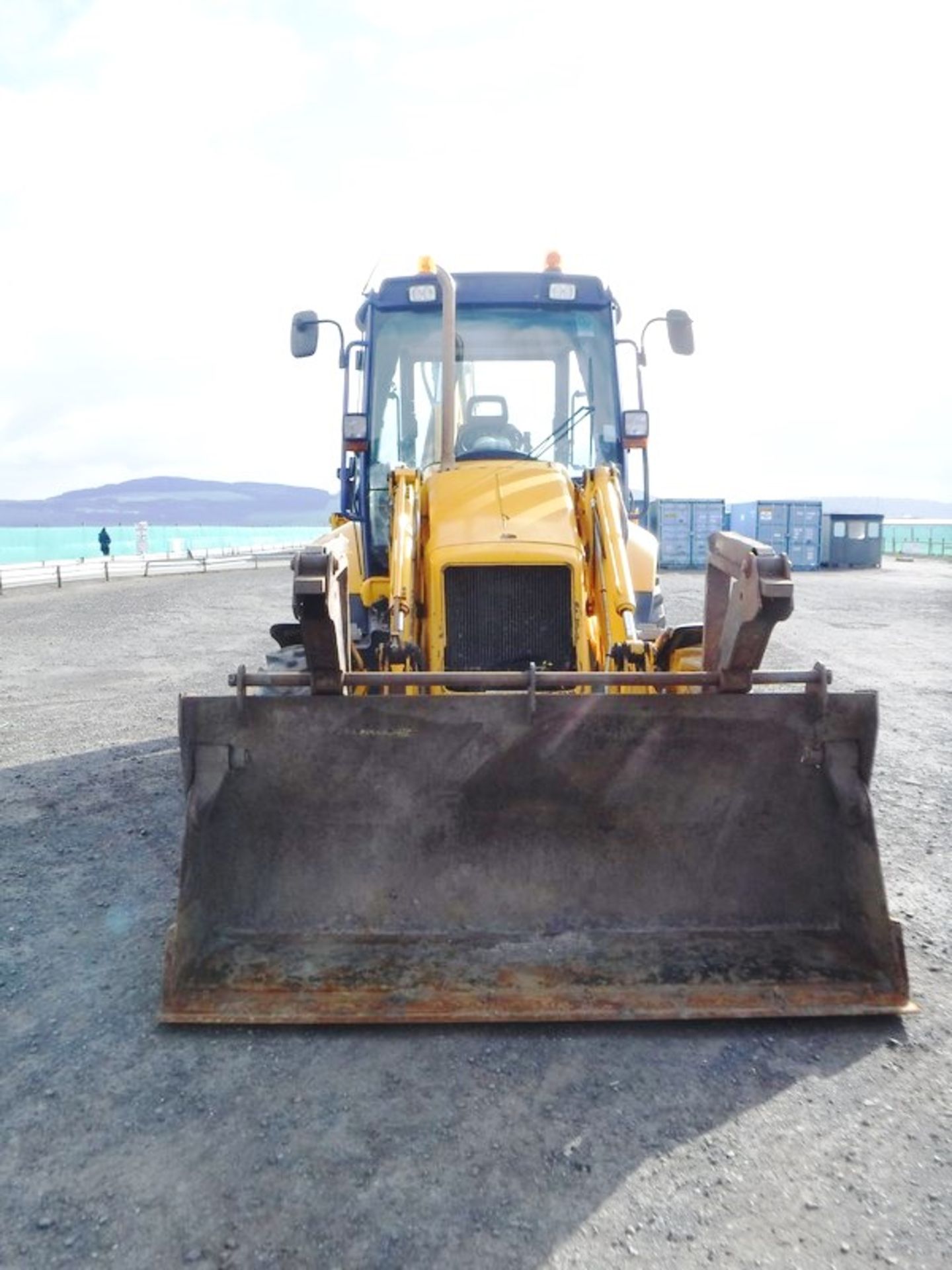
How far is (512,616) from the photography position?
441 cm

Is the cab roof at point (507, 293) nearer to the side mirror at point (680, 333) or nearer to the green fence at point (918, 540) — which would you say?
the side mirror at point (680, 333)

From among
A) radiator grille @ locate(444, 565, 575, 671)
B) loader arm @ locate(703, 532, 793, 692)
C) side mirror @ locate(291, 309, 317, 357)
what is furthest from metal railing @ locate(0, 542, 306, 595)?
loader arm @ locate(703, 532, 793, 692)

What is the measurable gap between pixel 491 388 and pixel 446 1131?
434cm

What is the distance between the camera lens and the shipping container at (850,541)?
33.8 m

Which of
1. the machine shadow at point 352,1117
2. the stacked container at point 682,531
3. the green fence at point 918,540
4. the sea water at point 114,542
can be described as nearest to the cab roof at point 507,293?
the machine shadow at point 352,1117

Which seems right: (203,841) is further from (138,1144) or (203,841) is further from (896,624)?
(896,624)

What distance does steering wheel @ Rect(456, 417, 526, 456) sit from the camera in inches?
214

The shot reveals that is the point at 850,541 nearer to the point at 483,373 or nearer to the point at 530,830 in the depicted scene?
the point at 483,373

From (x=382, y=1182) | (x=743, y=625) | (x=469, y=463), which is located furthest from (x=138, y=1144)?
(x=469, y=463)

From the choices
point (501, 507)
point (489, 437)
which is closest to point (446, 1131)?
point (501, 507)

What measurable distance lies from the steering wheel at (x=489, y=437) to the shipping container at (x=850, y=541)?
30.8 metres

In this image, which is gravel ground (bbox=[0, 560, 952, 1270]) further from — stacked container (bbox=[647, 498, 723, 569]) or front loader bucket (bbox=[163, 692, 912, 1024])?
stacked container (bbox=[647, 498, 723, 569])

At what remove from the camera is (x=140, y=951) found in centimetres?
364

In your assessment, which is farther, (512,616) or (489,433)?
(489,433)
